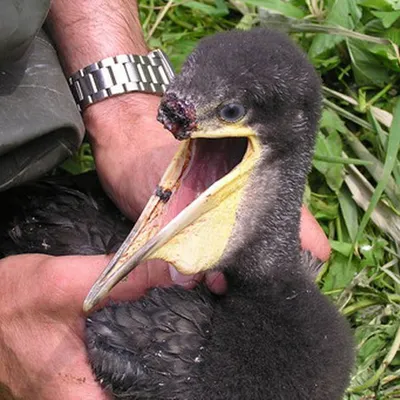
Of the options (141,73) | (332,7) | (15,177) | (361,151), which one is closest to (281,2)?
(332,7)

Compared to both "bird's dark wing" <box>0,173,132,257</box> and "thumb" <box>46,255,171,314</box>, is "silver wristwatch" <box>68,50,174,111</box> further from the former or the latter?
"thumb" <box>46,255,171,314</box>

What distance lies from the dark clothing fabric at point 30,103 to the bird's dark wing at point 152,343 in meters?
0.42

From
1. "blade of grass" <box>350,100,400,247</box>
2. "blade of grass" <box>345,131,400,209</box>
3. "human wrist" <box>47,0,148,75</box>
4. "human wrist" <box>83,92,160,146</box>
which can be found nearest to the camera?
"human wrist" <box>83,92,160,146</box>

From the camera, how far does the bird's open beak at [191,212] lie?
1589 millimetres

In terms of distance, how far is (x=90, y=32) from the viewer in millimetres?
2324

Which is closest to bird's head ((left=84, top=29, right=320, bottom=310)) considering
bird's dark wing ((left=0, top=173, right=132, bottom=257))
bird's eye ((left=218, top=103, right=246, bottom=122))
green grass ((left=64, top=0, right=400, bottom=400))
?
bird's eye ((left=218, top=103, right=246, bottom=122))

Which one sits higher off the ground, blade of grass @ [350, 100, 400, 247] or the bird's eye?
the bird's eye

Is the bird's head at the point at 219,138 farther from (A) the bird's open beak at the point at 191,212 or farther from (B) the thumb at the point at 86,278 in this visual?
(B) the thumb at the point at 86,278

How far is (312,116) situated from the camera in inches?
67.5

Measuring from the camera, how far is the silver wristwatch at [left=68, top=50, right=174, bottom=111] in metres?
2.23

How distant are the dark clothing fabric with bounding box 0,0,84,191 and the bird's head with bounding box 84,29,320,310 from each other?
370 millimetres

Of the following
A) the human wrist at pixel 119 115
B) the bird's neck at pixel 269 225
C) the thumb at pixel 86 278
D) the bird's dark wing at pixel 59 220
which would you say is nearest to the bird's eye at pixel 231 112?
the bird's neck at pixel 269 225

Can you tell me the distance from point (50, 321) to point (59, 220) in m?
0.27

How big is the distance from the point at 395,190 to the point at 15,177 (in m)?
1.05
